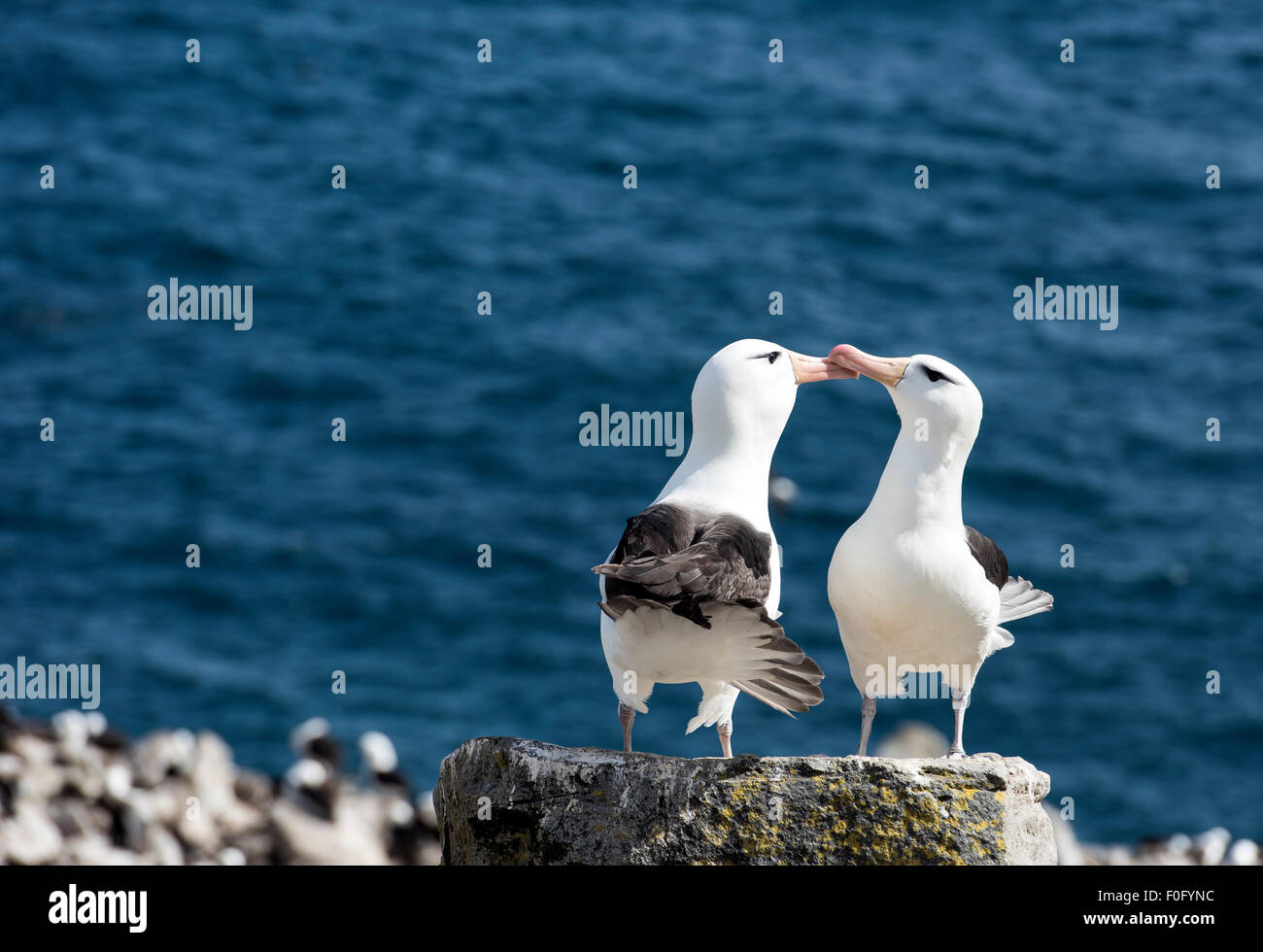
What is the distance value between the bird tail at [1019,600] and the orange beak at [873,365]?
1.62 m

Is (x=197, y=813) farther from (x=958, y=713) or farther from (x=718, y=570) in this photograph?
(x=718, y=570)

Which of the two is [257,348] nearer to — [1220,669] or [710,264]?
[710,264]

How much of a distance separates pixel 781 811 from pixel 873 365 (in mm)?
2467

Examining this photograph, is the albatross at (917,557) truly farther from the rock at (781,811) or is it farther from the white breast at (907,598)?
the rock at (781,811)

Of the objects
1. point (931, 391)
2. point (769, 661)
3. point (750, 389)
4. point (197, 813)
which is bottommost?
point (197, 813)

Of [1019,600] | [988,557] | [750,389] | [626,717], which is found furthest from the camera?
[1019,600]

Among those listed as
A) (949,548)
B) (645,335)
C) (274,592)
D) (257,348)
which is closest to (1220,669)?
(645,335)

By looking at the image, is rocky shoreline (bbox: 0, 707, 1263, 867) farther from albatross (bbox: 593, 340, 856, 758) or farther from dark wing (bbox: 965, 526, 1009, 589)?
albatross (bbox: 593, 340, 856, 758)

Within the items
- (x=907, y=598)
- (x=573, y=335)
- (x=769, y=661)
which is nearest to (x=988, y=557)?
(x=907, y=598)

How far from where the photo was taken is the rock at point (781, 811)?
795 cm

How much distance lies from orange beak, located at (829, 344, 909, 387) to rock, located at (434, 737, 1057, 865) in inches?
82.7

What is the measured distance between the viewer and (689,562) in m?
7.83

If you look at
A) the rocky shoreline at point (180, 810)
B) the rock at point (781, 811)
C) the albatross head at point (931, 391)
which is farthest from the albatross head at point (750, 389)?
the rocky shoreline at point (180, 810)

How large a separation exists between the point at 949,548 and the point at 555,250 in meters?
37.2
